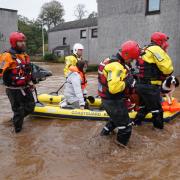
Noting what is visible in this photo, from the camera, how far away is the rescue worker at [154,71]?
5633mm

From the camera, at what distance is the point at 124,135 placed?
16.9 feet

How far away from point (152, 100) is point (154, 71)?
1.87 ft

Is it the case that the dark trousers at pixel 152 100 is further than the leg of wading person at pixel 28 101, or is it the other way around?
the leg of wading person at pixel 28 101

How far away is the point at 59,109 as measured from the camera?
7312mm

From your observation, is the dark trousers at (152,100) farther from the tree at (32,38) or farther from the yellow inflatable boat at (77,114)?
the tree at (32,38)

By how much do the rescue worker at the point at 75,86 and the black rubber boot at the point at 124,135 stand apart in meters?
1.99

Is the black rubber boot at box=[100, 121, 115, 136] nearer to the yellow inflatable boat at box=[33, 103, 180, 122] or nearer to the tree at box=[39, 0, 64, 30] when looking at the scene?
the yellow inflatable boat at box=[33, 103, 180, 122]

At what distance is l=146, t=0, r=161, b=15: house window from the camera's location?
15.2m

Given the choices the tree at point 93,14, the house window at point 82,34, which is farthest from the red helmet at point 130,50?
the tree at point 93,14

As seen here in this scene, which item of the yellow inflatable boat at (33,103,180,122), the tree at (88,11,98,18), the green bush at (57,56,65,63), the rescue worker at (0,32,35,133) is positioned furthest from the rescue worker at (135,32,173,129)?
the tree at (88,11,98,18)

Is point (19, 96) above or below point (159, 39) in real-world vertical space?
below

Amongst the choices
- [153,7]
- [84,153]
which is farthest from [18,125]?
[153,7]

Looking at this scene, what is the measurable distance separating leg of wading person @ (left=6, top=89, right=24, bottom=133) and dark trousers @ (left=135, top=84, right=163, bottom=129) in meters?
2.38

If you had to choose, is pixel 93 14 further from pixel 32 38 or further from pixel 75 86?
pixel 75 86
